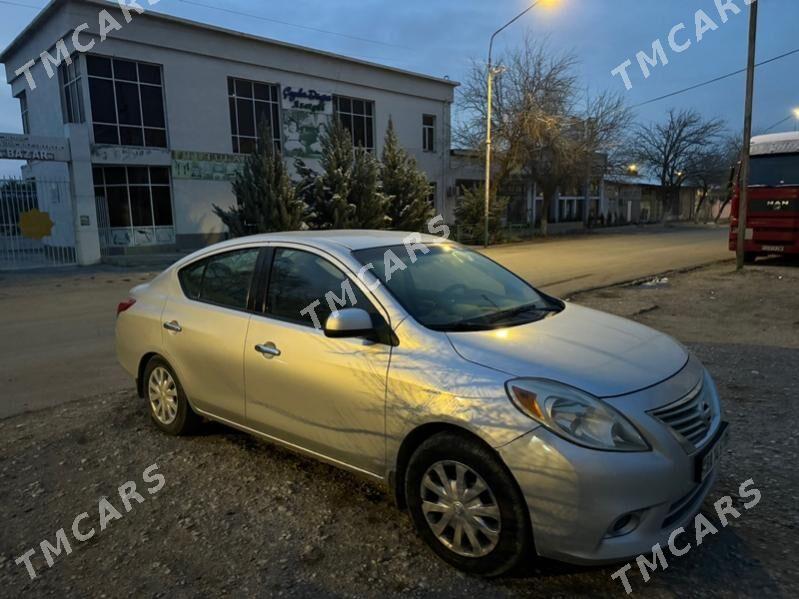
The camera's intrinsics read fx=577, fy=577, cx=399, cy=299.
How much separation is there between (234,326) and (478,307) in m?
1.59

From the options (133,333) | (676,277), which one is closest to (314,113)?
(676,277)

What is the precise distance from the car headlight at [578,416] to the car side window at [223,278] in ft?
6.85

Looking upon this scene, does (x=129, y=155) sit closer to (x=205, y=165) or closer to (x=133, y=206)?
(x=133, y=206)

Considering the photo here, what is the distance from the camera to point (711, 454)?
2736 mm

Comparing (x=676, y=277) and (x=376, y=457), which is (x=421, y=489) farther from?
(x=676, y=277)

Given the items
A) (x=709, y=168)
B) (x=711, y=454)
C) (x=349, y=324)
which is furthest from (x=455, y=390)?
(x=709, y=168)

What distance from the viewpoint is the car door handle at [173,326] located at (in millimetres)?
4180

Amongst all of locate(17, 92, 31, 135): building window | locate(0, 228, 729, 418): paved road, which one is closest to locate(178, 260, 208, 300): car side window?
locate(0, 228, 729, 418): paved road

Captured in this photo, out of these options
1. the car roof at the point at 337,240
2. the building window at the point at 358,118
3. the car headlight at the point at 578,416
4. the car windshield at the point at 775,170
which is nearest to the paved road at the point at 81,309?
the car roof at the point at 337,240

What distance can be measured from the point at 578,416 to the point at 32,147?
2054 centimetres

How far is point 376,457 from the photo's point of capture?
3053 millimetres

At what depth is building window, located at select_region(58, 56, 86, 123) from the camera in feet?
72.6

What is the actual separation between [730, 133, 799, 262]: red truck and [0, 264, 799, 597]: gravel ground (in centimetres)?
1094

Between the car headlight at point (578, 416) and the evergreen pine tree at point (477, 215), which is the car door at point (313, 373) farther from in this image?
the evergreen pine tree at point (477, 215)
